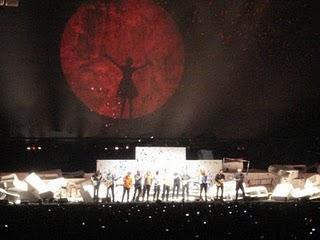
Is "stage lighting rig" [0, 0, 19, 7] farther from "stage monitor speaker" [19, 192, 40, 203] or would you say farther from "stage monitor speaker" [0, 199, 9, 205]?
"stage monitor speaker" [0, 199, 9, 205]

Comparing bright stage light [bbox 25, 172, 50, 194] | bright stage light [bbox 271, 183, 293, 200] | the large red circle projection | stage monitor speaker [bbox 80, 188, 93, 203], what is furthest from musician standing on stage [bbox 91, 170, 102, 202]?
bright stage light [bbox 271, 183, 293, 200]

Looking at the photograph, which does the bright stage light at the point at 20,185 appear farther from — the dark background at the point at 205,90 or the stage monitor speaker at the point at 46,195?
the dark background at the point at 205,90

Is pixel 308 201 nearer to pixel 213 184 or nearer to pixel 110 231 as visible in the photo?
pixel 213 184

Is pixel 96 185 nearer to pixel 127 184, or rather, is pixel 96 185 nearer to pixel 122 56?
pixel 127 184

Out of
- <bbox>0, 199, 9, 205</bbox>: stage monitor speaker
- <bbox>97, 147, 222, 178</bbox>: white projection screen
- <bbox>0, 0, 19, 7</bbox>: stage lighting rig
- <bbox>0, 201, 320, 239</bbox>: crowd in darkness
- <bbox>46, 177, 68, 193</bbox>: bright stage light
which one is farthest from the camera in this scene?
<bbox>97, 147, 222, 178</bbox>: white projection screen

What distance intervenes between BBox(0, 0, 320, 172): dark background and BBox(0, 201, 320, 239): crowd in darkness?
11.7 feet

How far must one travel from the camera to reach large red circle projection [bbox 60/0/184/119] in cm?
1725

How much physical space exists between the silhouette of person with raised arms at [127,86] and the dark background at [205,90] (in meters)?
0.56

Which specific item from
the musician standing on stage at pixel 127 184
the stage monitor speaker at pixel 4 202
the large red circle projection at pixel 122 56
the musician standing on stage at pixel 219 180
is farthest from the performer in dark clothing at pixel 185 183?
the stage monitor speaker at pixel 4 202

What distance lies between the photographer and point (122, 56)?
17.4m

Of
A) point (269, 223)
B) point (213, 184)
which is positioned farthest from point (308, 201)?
point (213, 184)

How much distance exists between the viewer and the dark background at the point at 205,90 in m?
16.9

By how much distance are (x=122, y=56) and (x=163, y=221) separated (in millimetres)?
5565

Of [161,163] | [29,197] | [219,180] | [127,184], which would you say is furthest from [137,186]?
[29,197]
